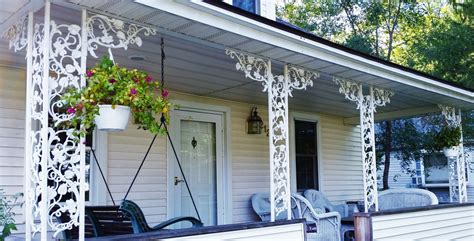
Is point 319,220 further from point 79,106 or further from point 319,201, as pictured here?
point 79,106

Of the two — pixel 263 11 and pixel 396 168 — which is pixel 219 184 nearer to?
pixel 263 11

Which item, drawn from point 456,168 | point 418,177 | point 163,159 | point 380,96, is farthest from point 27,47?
point 418,177

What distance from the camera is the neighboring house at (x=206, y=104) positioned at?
332 centimetres

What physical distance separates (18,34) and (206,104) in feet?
11.2

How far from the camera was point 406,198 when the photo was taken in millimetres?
7109

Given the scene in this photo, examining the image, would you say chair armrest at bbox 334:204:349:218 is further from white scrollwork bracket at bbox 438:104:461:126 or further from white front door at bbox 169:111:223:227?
white front door at bbox 169:111:223:227

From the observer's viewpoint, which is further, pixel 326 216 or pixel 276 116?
pixel 326 216

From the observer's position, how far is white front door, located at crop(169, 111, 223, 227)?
6508 millimetres

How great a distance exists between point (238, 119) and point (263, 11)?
1.65 m

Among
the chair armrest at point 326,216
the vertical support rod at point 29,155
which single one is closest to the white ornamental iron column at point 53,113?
the vertical support rod at point 29,155

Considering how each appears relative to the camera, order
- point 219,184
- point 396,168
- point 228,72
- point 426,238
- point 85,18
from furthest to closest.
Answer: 1. point 396,168
2. point 219,184
3. point 426,238
4. point 228,72
5. point 85,18

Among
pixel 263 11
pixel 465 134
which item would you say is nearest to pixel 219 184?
pixel 263 11

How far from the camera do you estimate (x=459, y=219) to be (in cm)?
716

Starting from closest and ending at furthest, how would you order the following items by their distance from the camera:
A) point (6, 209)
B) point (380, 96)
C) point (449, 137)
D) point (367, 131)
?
1. point (6, 209)
2. point (367, 131)
3. point (380, 96)
4. point (449, 137)
